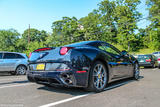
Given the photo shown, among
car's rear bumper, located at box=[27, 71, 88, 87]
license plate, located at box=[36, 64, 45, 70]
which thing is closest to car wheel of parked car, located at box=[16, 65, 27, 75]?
license plate, located at box=[36, 64, 45, 70]

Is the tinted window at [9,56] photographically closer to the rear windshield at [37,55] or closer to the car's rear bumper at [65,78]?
the rear windshield at [37,55]

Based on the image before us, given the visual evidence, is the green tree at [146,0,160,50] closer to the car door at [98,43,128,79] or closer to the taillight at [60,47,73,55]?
the car door at [98,43,128,79]

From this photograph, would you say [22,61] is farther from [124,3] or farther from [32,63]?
[124,3]

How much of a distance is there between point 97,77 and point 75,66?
2.76 ft

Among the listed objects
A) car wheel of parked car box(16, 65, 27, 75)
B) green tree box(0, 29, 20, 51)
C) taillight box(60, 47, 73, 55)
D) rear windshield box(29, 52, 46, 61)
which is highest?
green tree box(0, 29, 20, 51)

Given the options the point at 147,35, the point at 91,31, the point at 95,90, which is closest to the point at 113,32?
the point at 91,31

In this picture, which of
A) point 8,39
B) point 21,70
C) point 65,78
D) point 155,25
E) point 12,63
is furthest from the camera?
point 8,39

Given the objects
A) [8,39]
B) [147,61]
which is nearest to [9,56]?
[147,61]

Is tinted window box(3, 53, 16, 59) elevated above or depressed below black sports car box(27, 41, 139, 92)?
above

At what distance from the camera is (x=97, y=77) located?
4.20m

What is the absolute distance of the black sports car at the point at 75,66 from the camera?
11.9 feet

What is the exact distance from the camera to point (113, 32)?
166ft

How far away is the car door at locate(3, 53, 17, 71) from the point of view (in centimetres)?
921

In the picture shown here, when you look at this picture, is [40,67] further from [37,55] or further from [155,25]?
[155,25]
